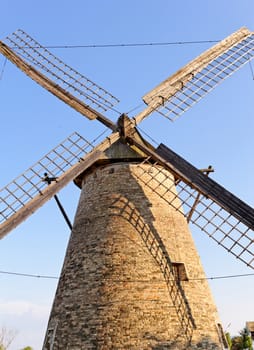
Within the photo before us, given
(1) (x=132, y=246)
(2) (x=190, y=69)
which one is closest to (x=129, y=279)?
(1) (x=132, y=246)

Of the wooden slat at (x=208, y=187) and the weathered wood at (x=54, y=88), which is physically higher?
the weathered wood at (x=54, y=88)

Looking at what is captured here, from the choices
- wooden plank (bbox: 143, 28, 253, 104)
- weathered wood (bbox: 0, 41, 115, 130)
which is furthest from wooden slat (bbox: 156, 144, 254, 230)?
wooden plank (bbox: 143, 28, 253, 104)

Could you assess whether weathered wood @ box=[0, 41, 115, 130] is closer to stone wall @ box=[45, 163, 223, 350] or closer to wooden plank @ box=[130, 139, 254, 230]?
wooden plank @ box=[130, 139, 254, 230]

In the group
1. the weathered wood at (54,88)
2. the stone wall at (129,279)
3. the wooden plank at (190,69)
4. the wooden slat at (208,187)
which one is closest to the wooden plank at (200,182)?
the wooden slat at (208,187)

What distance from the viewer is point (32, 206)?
21.4 feet

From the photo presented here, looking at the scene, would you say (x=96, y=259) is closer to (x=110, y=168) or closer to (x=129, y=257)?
(x=129, y=257)

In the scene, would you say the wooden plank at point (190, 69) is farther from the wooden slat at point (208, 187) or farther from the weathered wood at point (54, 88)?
the wooden slat at point (208, 187)

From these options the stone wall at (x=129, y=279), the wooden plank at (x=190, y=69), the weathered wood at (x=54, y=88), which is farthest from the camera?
the wooden plank at (x=190, y=69)

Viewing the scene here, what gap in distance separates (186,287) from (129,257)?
52.9 inches

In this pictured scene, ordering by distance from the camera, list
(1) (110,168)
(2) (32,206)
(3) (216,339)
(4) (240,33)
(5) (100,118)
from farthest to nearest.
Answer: (4) (240,33) < (5) (100,118) < (1) (110,168) < (3) (216,339) < (2) (32,206)

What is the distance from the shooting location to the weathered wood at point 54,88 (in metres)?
9.42

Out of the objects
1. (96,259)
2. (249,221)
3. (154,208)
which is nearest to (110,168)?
(154,208)

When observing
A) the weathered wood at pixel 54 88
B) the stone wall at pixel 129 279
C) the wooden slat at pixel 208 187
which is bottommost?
the stone wall at pixel 129 279

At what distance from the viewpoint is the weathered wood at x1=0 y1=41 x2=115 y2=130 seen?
30.9ft
